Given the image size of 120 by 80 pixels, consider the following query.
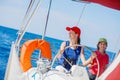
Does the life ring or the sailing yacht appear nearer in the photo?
the sailing yacht

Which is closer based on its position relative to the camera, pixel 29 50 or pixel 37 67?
pixel 37 67

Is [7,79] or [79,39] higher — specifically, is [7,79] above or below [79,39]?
below

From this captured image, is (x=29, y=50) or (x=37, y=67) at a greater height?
(x=29, y=50)

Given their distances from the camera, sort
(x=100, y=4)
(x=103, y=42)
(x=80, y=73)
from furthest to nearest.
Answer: (x=103, y=42) < (x=100, y=4) < (x=80, y=73)

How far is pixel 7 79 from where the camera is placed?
15.1 ft

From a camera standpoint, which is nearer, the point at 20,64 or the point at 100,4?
the point at 100,4

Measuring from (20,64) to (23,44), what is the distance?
0.40 m

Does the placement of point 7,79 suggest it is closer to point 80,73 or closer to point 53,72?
point 53,72

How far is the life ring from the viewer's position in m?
4.57

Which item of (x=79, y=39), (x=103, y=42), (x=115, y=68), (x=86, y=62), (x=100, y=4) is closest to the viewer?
(x=115, y=68)

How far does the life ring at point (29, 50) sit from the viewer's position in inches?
180

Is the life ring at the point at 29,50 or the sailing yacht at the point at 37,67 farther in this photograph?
the life ring at the point at 29,50

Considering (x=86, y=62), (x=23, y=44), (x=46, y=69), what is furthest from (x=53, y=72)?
(x=23, y=44)

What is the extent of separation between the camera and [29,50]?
475 cm
